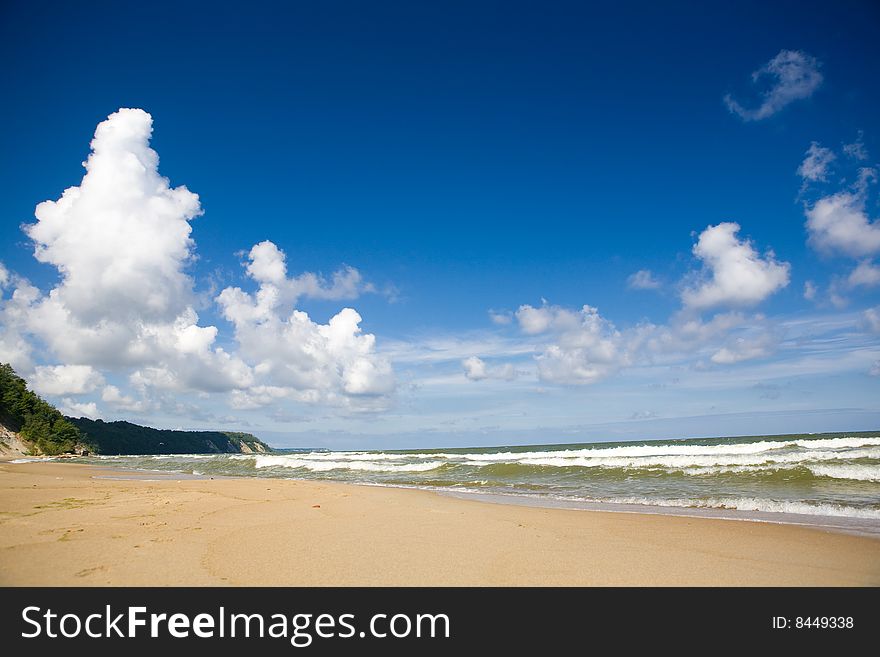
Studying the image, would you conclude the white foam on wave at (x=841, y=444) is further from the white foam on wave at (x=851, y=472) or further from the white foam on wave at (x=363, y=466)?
the white foam on wave at (x=363, y=466)

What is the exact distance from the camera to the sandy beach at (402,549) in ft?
15.9

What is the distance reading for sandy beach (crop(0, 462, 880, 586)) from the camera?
485 centimetres

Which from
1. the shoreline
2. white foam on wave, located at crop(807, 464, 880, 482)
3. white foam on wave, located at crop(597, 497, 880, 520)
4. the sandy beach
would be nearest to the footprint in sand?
the sandy beach

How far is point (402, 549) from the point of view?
6180 mm

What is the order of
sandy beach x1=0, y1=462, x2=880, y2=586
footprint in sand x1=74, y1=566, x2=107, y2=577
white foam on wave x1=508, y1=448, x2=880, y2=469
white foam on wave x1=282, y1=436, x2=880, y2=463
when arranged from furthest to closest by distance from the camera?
white foam on wave x1=282, y1=436, x2=880, y2=463, white foam on wave x1=508, y1=448, x2=880, y2=469, sandy beach x1=0, y1=462, x2=880, y2=586, footprint in sand x1=74, y1=566, x2=107, y2=577

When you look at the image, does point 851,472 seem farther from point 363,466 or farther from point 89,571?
point 363,466

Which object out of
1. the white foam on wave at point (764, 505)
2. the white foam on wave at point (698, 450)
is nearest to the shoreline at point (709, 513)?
the white foam on wave at point (764, 505)

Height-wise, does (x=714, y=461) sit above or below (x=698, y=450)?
above

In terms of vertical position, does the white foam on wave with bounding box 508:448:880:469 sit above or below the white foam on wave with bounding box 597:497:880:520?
below

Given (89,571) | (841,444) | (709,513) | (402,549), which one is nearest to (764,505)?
(709,513)

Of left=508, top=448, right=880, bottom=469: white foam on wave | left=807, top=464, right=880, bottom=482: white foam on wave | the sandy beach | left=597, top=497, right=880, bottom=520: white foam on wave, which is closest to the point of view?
the sandy beach

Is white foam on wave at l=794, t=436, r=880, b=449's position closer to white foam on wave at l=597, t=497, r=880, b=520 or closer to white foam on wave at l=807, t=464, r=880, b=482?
white foam on wave at l=807, t=464, r=880, b=482

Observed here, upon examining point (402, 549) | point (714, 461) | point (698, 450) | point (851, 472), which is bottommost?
point (698, 450)
